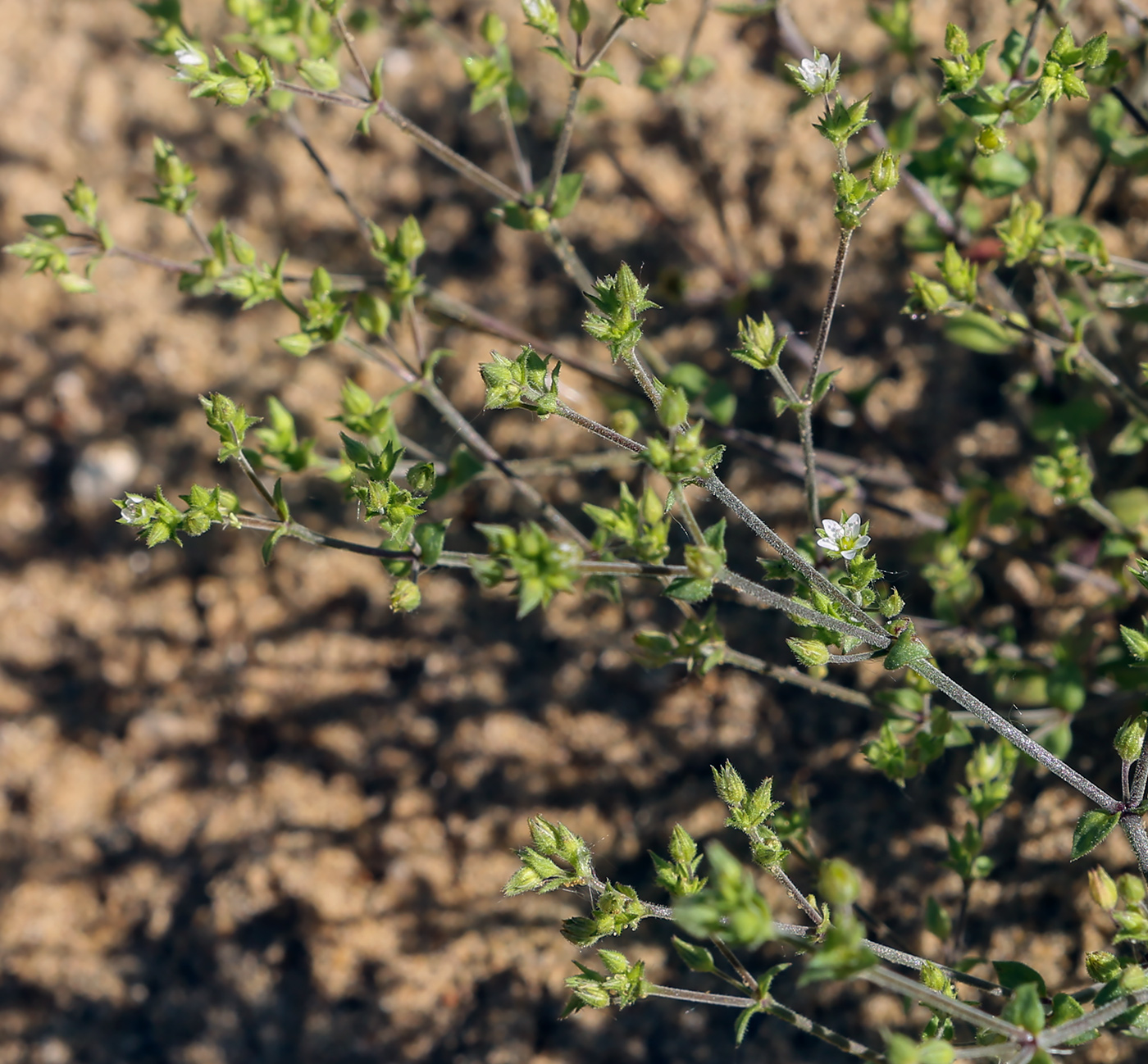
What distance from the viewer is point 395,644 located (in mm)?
3688

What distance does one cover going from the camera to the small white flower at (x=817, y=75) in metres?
2.08

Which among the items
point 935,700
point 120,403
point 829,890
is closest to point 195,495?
point 829,890

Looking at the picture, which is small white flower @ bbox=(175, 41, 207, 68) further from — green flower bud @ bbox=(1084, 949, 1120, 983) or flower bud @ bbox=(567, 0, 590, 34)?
green flower bud @ bbox=(1084, 949, 1120, 983)

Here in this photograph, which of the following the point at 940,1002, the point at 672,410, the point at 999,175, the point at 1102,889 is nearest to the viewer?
the point at 940,1002

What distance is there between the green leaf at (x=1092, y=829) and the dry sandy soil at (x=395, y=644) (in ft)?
3.16

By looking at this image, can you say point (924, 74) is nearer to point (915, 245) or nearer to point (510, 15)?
point (915, 245)

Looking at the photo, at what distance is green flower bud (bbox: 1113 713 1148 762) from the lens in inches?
77.7

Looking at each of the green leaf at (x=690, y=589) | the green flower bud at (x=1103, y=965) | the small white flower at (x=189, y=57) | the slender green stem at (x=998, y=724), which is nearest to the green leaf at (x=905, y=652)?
the slender green stem at (x=998, y=724)

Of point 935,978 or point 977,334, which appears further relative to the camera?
point 977,334

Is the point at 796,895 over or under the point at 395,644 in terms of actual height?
over

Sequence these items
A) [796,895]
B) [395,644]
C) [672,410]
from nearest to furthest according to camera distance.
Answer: [672,410], [796,895], [395,644]

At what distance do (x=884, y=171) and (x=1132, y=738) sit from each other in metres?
1.21

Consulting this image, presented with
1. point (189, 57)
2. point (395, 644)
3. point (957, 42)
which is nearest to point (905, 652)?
point (957, 42)

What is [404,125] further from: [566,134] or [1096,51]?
[1096,51]
